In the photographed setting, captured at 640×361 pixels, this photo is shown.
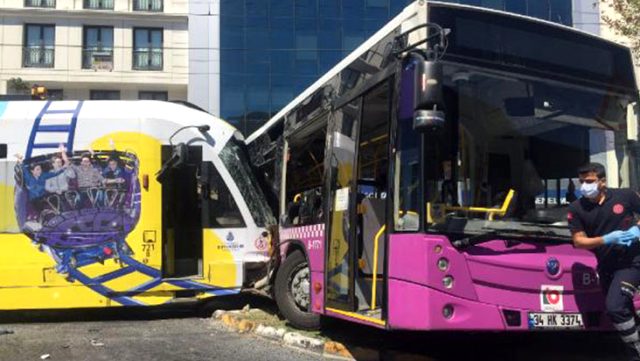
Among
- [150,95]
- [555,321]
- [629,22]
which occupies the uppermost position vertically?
[150,95]

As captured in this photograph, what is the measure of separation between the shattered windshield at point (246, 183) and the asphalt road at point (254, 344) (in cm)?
182

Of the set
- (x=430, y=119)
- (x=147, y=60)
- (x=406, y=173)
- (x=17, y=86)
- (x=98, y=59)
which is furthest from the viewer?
(x=147, y=60)

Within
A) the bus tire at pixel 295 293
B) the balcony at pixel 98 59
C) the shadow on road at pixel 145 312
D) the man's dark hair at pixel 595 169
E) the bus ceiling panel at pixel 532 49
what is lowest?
the shadow on road at pixel 145 312

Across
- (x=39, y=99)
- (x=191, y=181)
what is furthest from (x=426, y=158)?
(x=39, y=99)

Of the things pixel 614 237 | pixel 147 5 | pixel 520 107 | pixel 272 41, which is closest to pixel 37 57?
pixel 147 5

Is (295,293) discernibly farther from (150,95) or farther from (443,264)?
(150,95)

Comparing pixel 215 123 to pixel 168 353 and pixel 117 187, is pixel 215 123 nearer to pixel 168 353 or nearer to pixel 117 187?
pixel 117 187

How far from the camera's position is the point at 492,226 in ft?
19.2

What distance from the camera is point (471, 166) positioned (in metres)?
6.04

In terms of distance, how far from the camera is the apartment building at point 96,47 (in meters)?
35.7

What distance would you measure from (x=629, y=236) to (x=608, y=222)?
0.20m

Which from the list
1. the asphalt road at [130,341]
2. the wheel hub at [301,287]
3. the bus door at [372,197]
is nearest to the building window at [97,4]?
the asphalt road at [130,341]

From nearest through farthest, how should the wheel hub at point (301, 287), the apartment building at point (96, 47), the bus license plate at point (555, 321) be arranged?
the bus license plate at point (555, 321)
the wheel hub at point (301, 287)
the apartment building at point (96, 47)

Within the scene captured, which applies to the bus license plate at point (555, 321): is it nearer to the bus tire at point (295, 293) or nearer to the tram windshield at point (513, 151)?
the tram windshield at point (513, 151)
